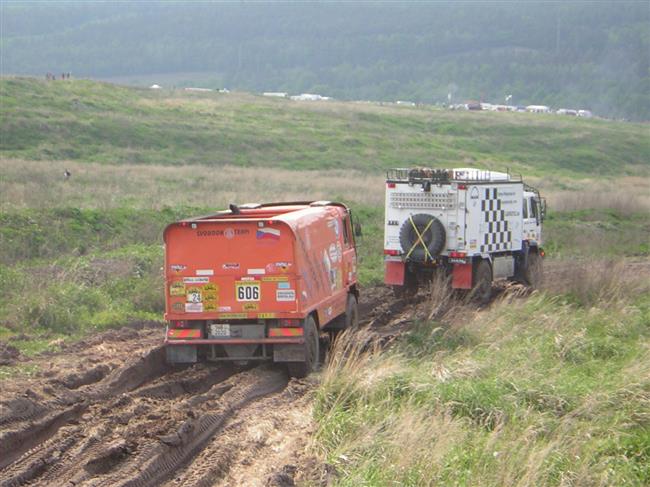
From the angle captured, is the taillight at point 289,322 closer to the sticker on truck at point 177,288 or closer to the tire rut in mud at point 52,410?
the sticker on truck at point 177,288

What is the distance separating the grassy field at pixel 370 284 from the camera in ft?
33.2

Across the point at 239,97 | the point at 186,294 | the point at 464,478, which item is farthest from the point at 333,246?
the point at 239,97

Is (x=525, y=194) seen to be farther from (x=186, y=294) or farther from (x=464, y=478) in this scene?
(x=464, y=478)

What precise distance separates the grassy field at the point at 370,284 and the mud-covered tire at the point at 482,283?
2.02 m

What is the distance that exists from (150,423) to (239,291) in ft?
11.5

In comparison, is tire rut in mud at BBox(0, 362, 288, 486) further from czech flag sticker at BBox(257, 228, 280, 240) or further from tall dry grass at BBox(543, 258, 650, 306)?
tall dry grass at BBox(543, 258, 650, 306)

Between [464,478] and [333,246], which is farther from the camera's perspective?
[333,246]

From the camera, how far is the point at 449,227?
72.1 ft

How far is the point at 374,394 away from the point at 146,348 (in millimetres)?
5442

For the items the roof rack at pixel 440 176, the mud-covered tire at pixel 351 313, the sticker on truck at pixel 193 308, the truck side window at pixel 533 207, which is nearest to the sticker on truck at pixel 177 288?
the sticker on truck at pixel 193 308

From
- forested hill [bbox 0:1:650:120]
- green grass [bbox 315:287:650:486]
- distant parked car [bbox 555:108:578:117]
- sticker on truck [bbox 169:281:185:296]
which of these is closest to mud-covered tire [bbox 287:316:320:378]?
green grass [bbox 315:287:650:486]

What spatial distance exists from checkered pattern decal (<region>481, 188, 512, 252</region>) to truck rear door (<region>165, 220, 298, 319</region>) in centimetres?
886

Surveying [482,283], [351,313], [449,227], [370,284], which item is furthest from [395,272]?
[351,313]

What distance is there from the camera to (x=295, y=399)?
13008 mm
